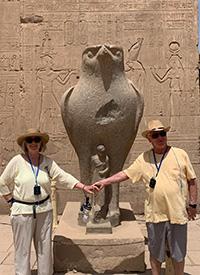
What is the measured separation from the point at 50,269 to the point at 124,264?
33.0 inches

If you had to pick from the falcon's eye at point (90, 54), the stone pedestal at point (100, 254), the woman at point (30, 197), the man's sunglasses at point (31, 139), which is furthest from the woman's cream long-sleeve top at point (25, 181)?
the falcon's eye at point (90, 54)

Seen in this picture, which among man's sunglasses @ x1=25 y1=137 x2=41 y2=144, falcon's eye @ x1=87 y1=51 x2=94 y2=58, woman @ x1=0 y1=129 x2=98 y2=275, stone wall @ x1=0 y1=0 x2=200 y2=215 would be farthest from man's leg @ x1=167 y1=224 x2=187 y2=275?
stone wall @ x1=0 y1=0 x2=200 y2=215

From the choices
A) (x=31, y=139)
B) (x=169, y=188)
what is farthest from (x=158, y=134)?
(x=31, y=139)

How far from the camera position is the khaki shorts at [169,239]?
11.8 feet

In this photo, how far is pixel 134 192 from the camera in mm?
8438

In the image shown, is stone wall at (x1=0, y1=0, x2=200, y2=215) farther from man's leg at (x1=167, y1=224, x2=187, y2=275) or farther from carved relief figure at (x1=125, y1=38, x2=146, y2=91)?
man's leg at (x1=167, y1=224, x2=187, y2=275)

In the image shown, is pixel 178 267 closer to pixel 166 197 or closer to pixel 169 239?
pixel 169 239

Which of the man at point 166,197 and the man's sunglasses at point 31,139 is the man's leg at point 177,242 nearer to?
the man at point 166,197

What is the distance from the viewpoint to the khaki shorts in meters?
3.61

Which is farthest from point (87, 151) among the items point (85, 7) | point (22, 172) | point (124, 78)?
point (85, 7)

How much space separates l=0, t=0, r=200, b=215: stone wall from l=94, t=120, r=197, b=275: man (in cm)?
474

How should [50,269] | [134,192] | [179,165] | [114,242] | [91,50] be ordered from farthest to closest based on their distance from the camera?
[134,192] → [91,50] → [114,242] → [50,269] → [179,165]

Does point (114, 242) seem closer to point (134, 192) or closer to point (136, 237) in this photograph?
point (136, 237)

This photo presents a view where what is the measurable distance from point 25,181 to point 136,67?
5.28m
